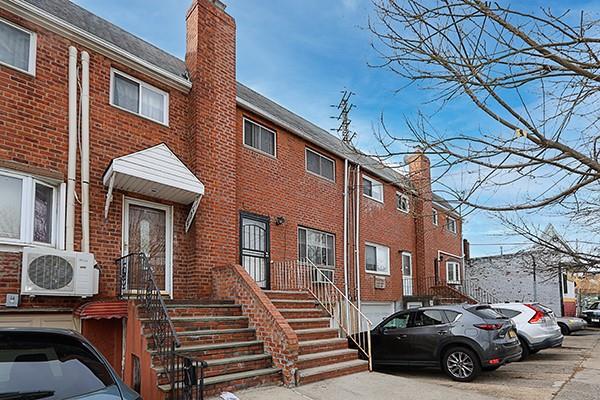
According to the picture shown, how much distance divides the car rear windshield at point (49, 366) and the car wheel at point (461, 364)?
23.7 ft

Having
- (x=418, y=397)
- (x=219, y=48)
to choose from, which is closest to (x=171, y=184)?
(x=219, y=48)

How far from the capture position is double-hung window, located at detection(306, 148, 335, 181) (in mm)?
14305

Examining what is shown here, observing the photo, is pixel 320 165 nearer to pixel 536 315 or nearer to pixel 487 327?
pixel 536 315

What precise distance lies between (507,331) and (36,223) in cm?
851

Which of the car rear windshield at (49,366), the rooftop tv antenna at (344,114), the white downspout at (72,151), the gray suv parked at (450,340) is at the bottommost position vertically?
the gray suv parked at (450,340)

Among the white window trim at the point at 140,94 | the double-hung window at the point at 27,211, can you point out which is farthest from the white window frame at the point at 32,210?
the white window trim at the point at 140,94

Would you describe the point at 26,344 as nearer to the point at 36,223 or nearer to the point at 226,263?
the point at 36,223

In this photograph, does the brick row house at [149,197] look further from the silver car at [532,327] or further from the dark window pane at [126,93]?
the silver car at [532,327]

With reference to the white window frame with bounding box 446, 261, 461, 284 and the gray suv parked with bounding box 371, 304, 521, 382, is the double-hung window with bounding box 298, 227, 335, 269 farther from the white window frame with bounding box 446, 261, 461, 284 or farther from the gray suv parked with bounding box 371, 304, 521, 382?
the white window frame with bounding box 446, 261, 461, 284

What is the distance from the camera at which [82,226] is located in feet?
25.8

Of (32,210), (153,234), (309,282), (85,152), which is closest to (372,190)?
(309,282)

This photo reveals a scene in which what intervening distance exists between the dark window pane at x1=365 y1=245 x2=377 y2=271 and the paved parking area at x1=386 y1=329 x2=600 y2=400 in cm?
570

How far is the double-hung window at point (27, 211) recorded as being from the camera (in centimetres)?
711

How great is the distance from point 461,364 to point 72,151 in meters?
7.81
